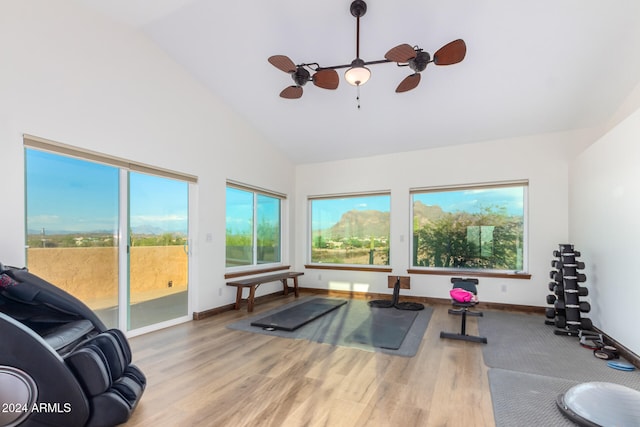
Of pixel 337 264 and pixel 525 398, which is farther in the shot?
pixel 337 264

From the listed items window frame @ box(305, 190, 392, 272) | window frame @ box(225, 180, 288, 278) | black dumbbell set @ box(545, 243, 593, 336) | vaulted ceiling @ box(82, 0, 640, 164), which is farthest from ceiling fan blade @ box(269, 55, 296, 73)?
black dumbbell set @ box(545, 243, 593, 336)

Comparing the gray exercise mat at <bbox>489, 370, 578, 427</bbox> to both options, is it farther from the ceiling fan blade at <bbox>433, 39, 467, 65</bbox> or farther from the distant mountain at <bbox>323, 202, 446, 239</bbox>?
the distant mountain at <bbox>323, 202, 446, 239</bbox>

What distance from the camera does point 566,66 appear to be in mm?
3623

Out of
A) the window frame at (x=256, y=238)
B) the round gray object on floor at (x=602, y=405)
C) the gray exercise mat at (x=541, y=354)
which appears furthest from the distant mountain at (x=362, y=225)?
the round gray object on floor at (x=602, y=405)

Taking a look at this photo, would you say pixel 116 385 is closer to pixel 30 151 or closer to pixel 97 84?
pixel 30 151

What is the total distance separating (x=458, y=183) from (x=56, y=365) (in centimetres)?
567

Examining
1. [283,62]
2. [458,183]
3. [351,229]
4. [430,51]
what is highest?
[430,51]

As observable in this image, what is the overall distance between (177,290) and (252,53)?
10.9 feet

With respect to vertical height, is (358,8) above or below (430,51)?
above

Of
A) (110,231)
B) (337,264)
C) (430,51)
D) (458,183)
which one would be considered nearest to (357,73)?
(430,51)

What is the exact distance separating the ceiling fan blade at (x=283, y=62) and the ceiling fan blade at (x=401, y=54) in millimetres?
900

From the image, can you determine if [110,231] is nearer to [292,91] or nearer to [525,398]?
[292,91]

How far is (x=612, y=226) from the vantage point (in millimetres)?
3562

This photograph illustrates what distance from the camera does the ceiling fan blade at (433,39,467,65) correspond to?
2.61 metres
